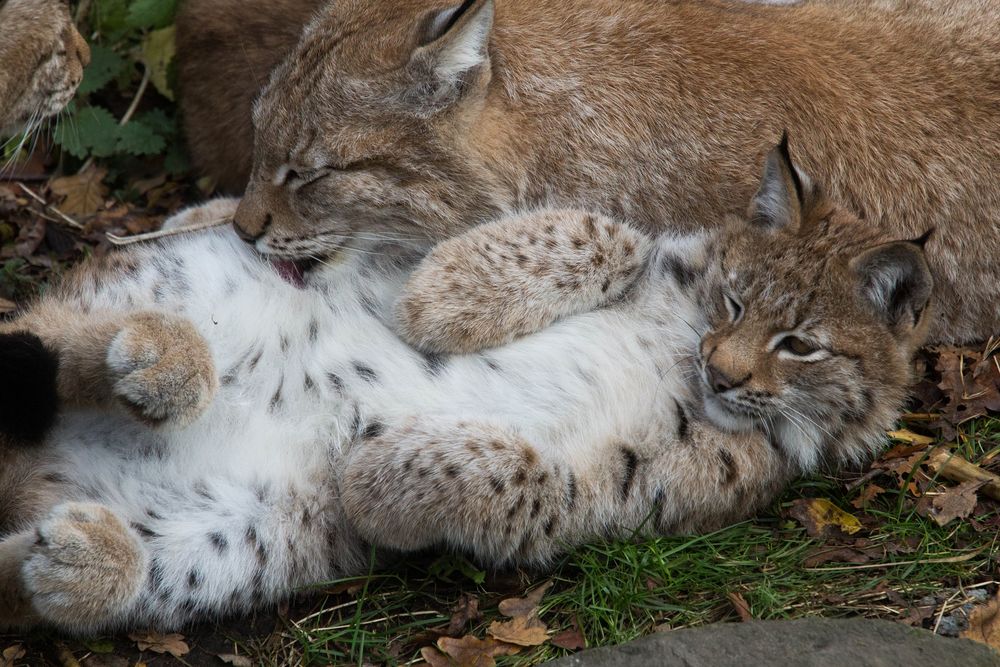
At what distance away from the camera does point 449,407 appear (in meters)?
4.07

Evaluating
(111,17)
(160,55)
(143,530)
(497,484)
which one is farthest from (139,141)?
(497,484)

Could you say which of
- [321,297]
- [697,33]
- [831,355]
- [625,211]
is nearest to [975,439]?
[831,355]

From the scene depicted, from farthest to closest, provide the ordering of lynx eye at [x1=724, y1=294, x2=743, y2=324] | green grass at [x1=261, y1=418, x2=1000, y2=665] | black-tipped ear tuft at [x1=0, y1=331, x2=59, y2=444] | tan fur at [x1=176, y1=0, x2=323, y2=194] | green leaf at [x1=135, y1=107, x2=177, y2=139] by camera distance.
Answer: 1. green leaf at [x1=135, y1=107, x2=177, y2=139]
2. tan fur at [x1=176, y1=0, x2=323, y2=194]
3. lynx eye at [x1=724, y1=294, x2=743, y2=324]
4. green grass at [x1=261, y1=418, x2=1000, y2=665]
5. black-tipped ear tuft at [x1=0, y1=331, x2=59, y2=444]

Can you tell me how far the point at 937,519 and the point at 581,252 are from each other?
1.69 metres

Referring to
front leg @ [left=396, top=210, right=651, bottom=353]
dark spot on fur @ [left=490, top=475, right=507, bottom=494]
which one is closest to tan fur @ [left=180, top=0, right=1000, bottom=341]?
front leg @ [left=396, top=210, right=651, bottom=353]

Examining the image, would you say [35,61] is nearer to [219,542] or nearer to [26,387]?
[26,387]

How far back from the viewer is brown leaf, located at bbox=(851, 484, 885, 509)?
4.30 meters

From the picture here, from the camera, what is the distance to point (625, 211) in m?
4.72

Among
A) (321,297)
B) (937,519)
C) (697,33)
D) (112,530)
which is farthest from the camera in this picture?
(697,33)

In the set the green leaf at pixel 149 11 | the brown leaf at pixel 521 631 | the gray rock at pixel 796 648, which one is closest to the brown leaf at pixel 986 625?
the gray rock at pixel 796 648

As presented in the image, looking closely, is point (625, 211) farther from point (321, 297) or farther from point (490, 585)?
point (490, 585)

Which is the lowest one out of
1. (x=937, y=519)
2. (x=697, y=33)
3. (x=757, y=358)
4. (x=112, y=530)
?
(x=112, y=530)

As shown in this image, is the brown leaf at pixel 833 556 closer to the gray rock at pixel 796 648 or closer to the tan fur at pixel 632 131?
the gray rock at pixel 796 648

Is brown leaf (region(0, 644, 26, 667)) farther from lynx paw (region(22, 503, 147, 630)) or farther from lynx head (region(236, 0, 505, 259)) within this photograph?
lynx head (region(236, 0, 505, 259))
